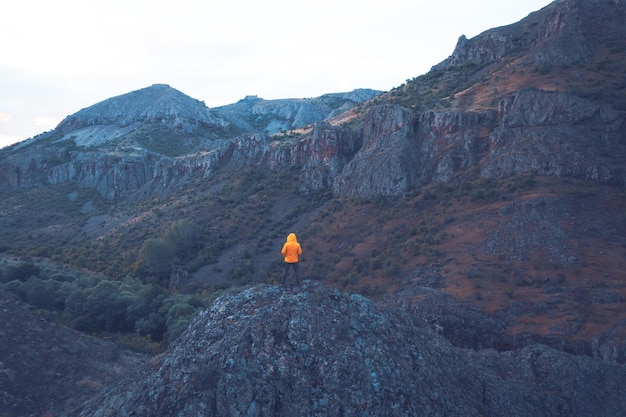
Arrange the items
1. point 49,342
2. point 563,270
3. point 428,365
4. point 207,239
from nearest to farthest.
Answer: point 428,365 < point 49,342 < point 563,270 < point 207,239

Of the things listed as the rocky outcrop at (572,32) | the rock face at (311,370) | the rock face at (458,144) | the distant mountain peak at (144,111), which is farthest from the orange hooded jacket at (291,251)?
the distant mountain peak at (144,111)

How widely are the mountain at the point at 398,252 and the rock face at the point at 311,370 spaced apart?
4 centimetres

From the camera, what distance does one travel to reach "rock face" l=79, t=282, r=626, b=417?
7801 mm

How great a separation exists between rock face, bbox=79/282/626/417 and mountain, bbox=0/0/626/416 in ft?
0.14

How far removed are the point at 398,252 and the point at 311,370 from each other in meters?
21.3

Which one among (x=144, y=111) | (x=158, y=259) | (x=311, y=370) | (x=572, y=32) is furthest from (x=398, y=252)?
(x=144, y=111)

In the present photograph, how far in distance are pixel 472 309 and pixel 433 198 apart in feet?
48.1

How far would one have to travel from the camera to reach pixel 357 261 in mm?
29031

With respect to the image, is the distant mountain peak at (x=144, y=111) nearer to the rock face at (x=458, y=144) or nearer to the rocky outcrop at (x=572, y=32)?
the rock face at (x=458, y=144)

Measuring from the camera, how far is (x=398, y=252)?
94.0 feet

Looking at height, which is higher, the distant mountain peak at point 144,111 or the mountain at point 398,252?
the distant mountain peak at point 144,111

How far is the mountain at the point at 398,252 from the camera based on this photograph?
8609 millimetres

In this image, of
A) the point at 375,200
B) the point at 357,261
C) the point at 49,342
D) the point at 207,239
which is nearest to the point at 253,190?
the point at 207,239

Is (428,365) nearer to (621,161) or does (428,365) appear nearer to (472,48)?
(621,161)
